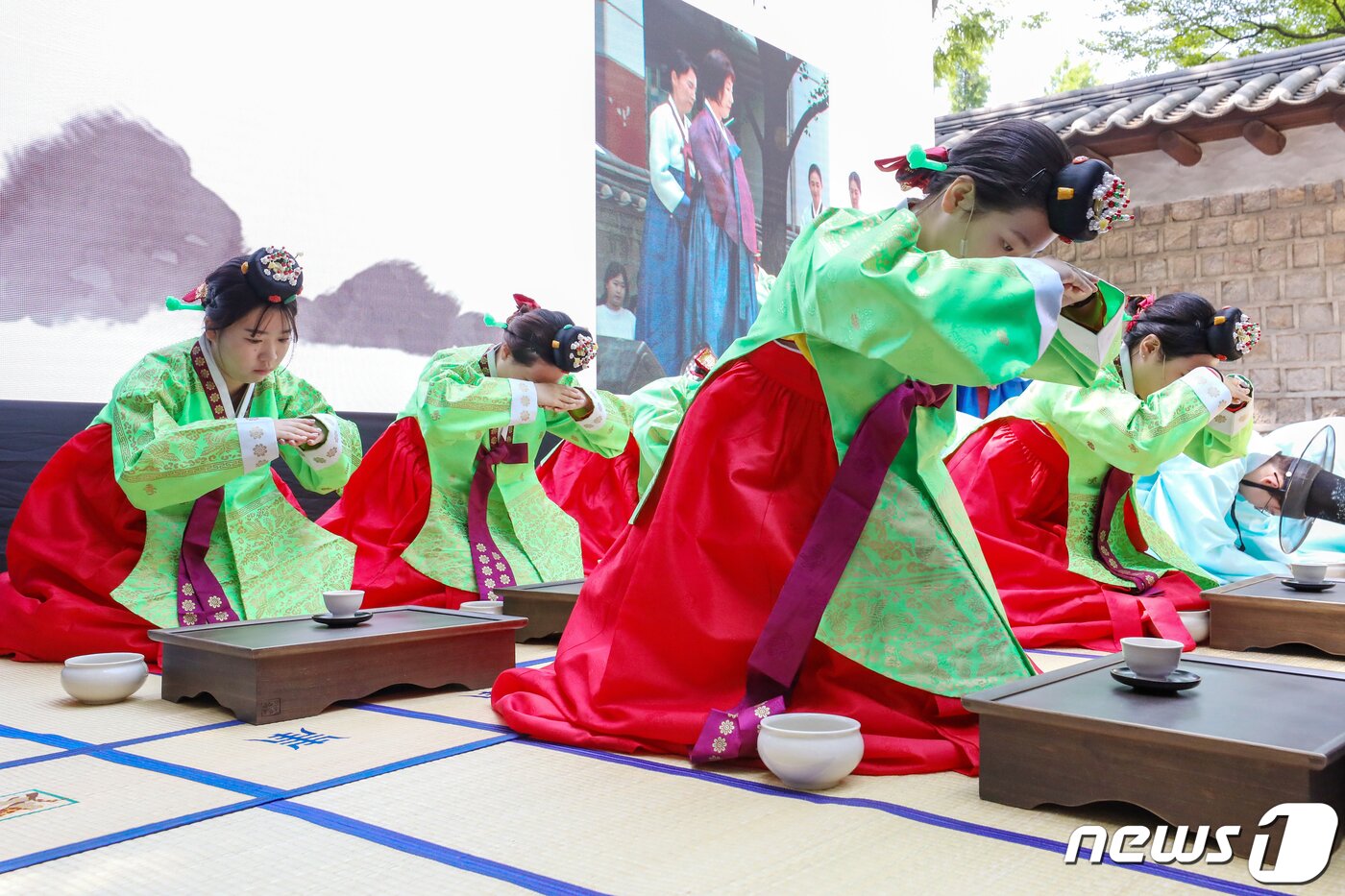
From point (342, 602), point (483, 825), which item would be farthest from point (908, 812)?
point (342, 602)

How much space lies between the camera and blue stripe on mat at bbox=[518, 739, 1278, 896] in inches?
58.9

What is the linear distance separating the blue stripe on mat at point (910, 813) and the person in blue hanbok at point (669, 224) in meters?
4.78

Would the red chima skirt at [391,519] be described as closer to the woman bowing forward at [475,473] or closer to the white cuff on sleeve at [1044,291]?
the woman bowing forward at [475,473]

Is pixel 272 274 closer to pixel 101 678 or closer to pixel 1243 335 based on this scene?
pixel 101 678

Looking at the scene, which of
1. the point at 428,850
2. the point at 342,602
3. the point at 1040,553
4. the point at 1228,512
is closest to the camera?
the point at 428,850

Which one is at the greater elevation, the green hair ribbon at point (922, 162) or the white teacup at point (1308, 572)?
the green hair ribbon at point (922, 162)

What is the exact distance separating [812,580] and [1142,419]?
6.59ft

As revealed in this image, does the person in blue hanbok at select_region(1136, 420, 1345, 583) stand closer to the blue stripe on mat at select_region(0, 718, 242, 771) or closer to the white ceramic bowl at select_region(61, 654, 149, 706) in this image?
the blue stripe on mat at select_region(0, 718, 242, 771)

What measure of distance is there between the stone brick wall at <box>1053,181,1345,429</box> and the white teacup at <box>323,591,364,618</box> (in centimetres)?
651

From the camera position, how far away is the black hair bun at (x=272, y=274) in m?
3.35

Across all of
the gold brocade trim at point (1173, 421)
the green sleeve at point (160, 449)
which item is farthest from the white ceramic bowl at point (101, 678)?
the gold brocade trim at point (1173, 421)

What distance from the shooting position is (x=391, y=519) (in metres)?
4.23

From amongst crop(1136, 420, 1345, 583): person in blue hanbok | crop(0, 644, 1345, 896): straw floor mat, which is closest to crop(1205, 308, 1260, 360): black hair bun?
crop(1136, 420, 1345, 583): person in blue hanbok

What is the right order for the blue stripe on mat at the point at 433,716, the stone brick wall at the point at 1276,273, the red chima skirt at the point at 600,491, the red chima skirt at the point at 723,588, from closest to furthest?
the red chima skirt at the point at 723,588, the blue stripe on mat at the point at 433,716, the red chima skirt at the point at 600,491, the stone brick wall at the point at 1276,273
